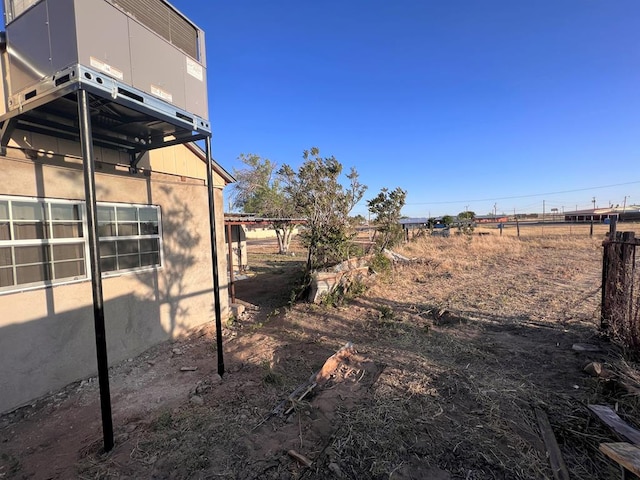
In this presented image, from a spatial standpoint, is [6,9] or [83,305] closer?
[6,9]

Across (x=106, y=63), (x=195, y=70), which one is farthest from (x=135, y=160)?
(x=106, y=63)

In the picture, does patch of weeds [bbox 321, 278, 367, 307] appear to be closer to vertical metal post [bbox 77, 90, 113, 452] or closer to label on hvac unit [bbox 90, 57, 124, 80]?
vertical metal post [bbox 77, 90, 113, 452]

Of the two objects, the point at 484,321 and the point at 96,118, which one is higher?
the point at 96,118

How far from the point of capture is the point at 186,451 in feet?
9.16

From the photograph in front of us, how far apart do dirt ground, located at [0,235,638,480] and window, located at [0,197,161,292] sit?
→ 1.64m

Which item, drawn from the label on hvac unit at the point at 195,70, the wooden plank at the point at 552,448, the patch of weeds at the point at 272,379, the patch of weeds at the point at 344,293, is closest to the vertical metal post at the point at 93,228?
the label on hvac unit at the point at 195,70

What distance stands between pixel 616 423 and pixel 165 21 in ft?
20.1

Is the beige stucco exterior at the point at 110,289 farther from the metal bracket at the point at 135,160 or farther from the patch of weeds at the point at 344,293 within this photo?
the patch of weeds at the point at 344,293

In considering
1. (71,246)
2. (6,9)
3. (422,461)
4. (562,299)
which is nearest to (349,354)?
(422,461)

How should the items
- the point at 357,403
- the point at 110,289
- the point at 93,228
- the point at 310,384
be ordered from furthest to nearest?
the point at 110,289, the point at 310,384, the point at 357,403, the point at 93,228

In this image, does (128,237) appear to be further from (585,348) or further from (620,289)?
(620,289)

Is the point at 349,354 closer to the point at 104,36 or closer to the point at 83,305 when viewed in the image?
the point at 83,305

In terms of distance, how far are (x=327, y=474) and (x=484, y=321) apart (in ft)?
14.9

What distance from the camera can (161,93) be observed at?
3.69 m
